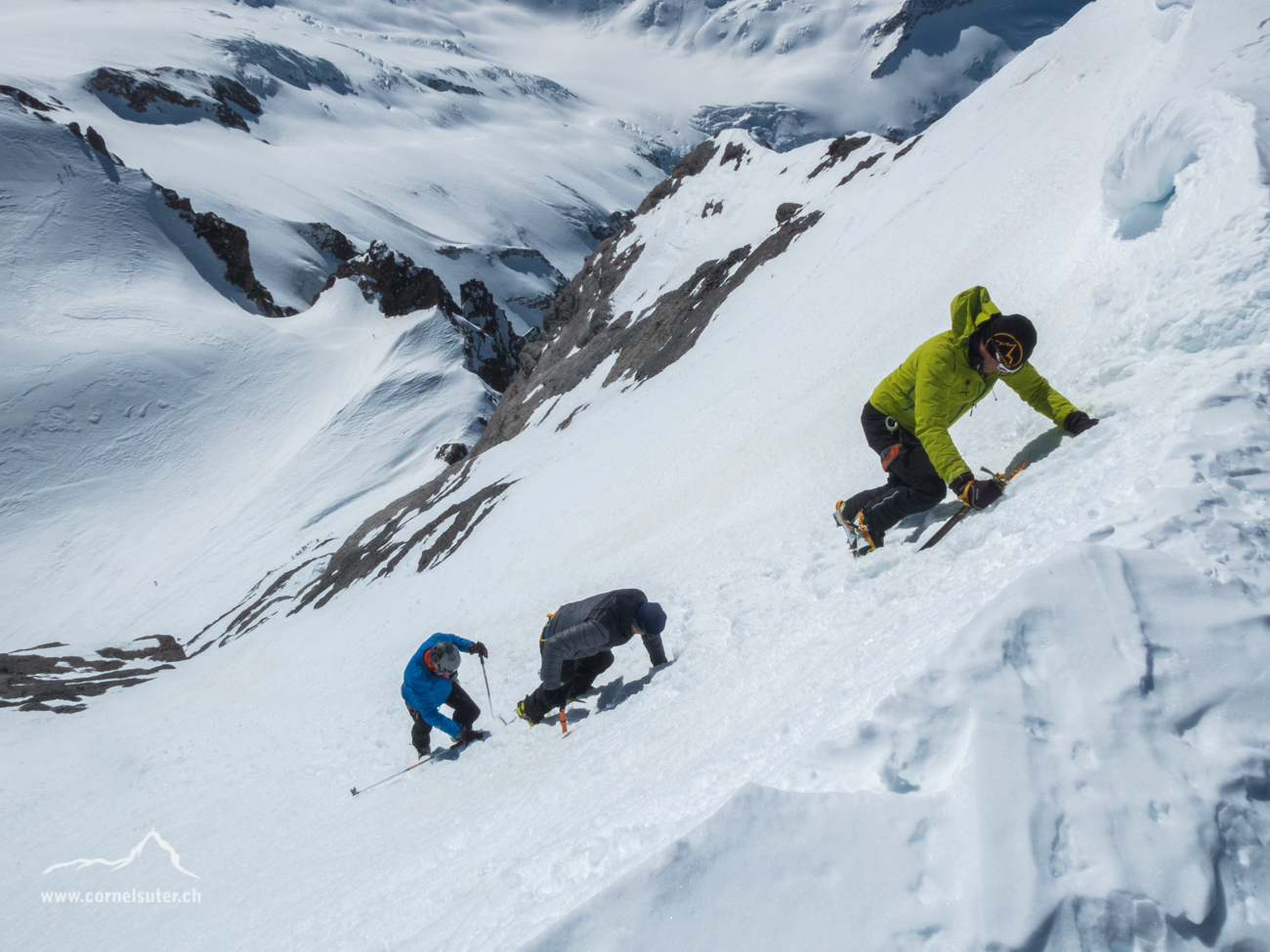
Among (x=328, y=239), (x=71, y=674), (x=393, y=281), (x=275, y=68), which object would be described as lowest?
(x=71, y=674)

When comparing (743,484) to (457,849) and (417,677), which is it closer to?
(417,677)

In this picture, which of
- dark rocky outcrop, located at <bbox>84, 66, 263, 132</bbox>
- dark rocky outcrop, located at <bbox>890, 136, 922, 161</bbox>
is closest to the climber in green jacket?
dark rocky outcrop, located at <bbox>890, 136, 922, 161</bbox>

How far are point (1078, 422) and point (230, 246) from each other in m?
87.9

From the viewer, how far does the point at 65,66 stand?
108938 millimetres

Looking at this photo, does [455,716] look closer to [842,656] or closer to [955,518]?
[842,656]

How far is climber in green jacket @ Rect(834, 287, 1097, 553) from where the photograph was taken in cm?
415

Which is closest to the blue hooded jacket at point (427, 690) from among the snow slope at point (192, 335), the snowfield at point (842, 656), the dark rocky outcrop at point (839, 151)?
the snowfield at point (842, 656)

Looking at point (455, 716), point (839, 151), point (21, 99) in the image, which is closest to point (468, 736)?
point (455, 716)

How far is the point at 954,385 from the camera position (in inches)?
175

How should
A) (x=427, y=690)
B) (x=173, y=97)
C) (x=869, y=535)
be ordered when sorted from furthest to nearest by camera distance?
1. (x=173, y=97)
2. (x=427, y=690)
3. (x=869, y=535)

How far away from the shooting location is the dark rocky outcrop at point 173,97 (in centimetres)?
10669

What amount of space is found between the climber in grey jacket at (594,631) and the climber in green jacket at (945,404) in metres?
1.98

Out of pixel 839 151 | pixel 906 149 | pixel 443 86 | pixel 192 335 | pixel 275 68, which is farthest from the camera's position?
pixel 443 86

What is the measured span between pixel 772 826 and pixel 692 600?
4452mm
